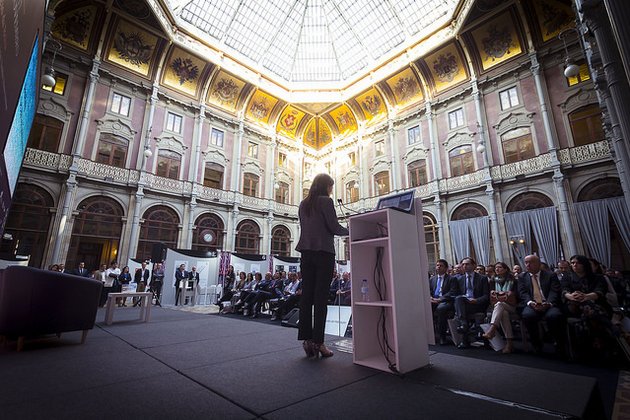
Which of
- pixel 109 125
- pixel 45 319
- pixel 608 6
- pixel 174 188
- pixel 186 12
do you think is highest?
pixel 186 12

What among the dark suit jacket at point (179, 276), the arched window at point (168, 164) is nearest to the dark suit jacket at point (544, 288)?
the dark suit jacket at point (179, 276)

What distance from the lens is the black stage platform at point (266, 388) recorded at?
1.43 metres

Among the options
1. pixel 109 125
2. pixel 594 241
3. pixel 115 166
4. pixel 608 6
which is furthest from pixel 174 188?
pixel 594 241

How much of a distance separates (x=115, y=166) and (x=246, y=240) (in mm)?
7972

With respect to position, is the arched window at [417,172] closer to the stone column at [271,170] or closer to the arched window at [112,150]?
the stone column at [271,170]

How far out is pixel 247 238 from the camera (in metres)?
18.3

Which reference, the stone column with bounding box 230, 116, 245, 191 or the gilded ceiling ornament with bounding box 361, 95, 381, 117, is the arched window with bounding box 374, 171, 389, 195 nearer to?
the gilded ceiling ornament with bounding box 361, 95, 381, 117

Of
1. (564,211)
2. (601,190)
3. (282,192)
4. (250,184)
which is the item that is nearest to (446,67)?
(601,190)

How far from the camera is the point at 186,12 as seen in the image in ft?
53.5

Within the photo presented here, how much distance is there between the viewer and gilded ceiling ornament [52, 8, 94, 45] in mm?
13231

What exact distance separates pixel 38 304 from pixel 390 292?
3.49 m

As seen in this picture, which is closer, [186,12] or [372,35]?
[186,12]

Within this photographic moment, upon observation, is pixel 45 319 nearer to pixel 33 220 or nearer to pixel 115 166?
pixel 33 220

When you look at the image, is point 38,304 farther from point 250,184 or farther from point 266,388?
point 250,184
